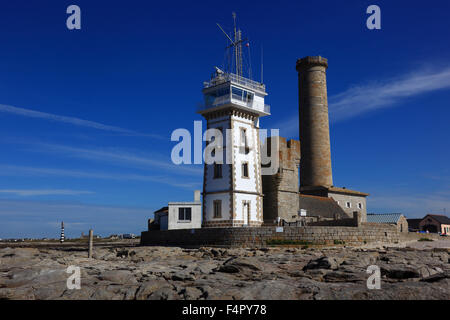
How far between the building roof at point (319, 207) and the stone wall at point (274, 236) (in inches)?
354

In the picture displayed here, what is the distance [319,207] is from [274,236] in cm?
1498

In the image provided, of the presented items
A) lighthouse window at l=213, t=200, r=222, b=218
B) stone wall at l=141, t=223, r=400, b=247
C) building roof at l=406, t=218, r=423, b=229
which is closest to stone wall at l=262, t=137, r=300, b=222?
lighthouse window at l=213, t=200, r=222, b=218

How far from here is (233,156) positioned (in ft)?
105

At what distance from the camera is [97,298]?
1164 centimetres

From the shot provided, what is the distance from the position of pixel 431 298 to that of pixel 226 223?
21.9 meters

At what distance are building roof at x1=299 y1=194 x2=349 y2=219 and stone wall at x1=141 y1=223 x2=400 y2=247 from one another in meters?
8.98

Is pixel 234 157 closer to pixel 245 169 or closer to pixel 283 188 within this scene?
pixel 245 169

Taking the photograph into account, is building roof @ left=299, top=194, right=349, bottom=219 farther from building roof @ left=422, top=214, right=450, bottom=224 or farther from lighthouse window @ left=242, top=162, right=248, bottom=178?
building roof @ left=422, top=214, right=450, bottom=224

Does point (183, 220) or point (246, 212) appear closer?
point (246, 212)

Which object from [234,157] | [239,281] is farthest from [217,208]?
[239,281]

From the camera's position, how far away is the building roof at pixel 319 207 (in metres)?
38.6

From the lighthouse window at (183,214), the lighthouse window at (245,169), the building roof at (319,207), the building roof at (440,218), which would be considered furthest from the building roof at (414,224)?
the lighthouse window at (183,214)
